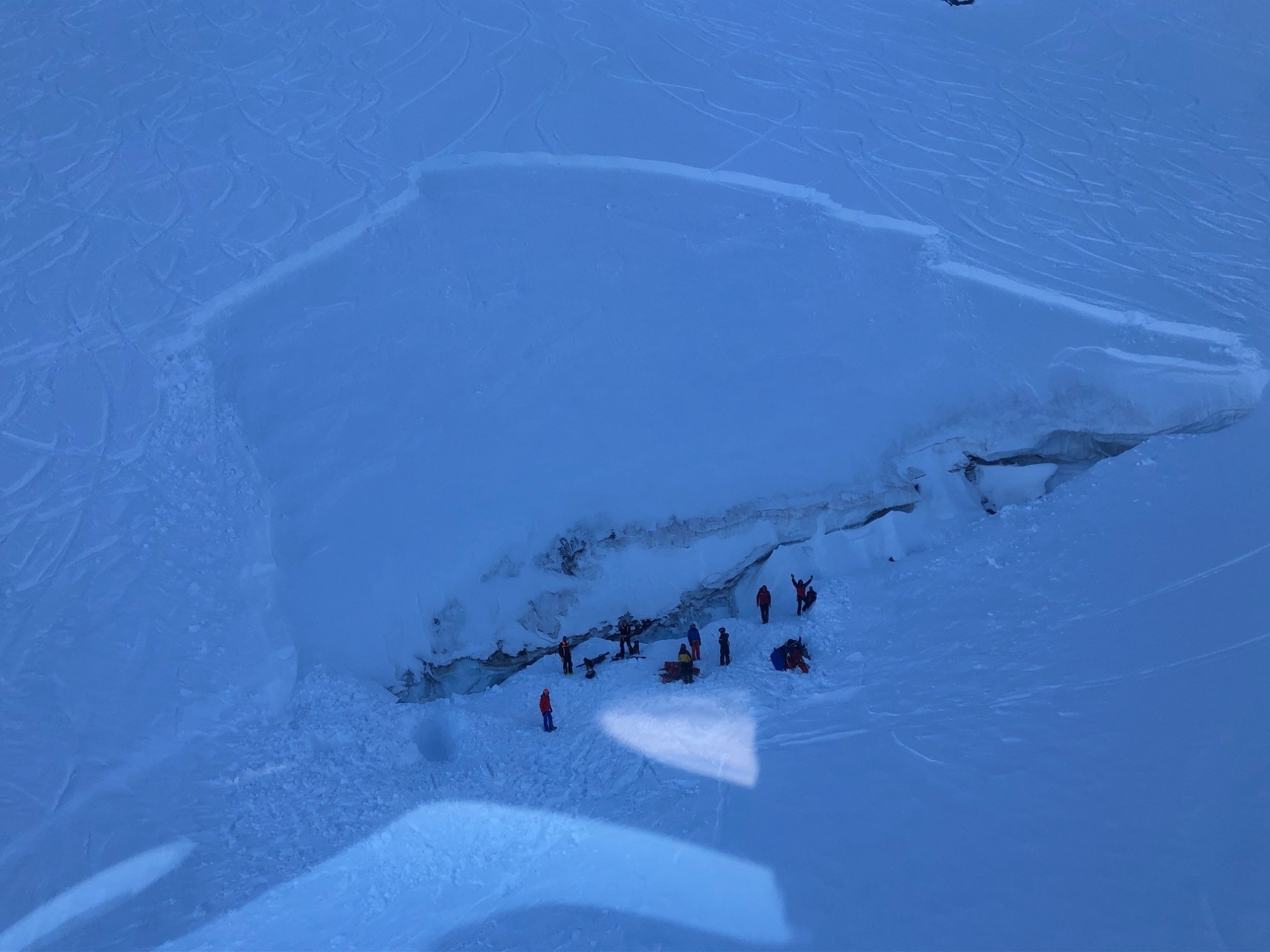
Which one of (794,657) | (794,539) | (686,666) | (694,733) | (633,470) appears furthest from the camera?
(633,470)

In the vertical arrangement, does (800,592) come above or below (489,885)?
above

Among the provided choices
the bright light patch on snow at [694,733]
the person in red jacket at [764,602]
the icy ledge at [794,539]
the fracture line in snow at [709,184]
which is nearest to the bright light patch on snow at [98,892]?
the icy ledge at [794,539]

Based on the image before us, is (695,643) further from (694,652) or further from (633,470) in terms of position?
(633,470)

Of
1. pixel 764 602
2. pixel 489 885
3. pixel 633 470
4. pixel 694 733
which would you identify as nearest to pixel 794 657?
pixel 764 602

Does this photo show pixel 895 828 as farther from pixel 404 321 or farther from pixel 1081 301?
pixel 404 321

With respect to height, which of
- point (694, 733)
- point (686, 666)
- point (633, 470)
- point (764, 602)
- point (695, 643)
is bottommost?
point (694, 733)

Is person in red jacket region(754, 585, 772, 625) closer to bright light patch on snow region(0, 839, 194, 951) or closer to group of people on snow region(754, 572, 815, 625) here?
group of people on snow region(754, 572, 815, 625)

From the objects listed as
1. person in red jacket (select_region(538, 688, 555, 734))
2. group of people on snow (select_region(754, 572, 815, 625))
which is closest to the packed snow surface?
group of people on snow (select_region(754, 572, 815, 625))
